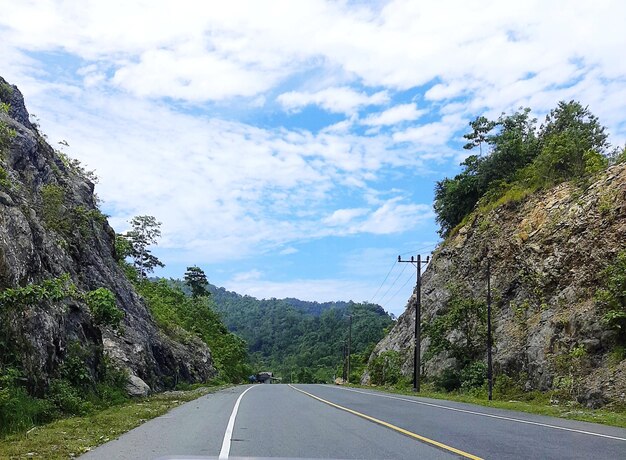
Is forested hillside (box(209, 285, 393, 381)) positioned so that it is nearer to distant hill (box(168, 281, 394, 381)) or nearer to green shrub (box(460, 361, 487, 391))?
distant hill (box(168, 281, 394, 381))

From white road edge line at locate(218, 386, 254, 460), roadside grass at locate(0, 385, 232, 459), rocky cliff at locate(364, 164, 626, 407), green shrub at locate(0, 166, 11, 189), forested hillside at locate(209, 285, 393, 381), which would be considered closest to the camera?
white road edge line at locate(218, 386, 254, 460)

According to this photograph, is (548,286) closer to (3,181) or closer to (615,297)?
(615,297)

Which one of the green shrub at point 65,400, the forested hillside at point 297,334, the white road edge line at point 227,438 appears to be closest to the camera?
the white road edge line at point 227,438

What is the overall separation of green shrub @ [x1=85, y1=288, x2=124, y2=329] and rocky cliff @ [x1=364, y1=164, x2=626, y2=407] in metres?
19.9

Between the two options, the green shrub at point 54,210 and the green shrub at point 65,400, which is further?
the green shrub at point 54,210

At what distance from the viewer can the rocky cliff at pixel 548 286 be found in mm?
24953

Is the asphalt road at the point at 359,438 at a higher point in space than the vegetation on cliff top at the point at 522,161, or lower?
lower

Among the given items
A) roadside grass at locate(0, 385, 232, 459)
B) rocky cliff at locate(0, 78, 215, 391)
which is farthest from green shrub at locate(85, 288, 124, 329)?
roadside grass at locate(0, 385, 232, 459)

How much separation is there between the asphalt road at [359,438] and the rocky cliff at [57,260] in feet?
16.5

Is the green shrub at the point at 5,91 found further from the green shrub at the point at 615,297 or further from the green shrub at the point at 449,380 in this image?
the green shrub at the point at 449,380

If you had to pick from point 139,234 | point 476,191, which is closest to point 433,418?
point 476,191

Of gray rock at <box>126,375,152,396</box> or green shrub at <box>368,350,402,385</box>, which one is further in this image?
green shrub at <box>368,350,402,385</box>

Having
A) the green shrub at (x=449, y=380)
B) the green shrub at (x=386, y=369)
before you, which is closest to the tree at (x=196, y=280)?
the green shrub at (x=386, y=369)

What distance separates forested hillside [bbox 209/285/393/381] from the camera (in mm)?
113438
